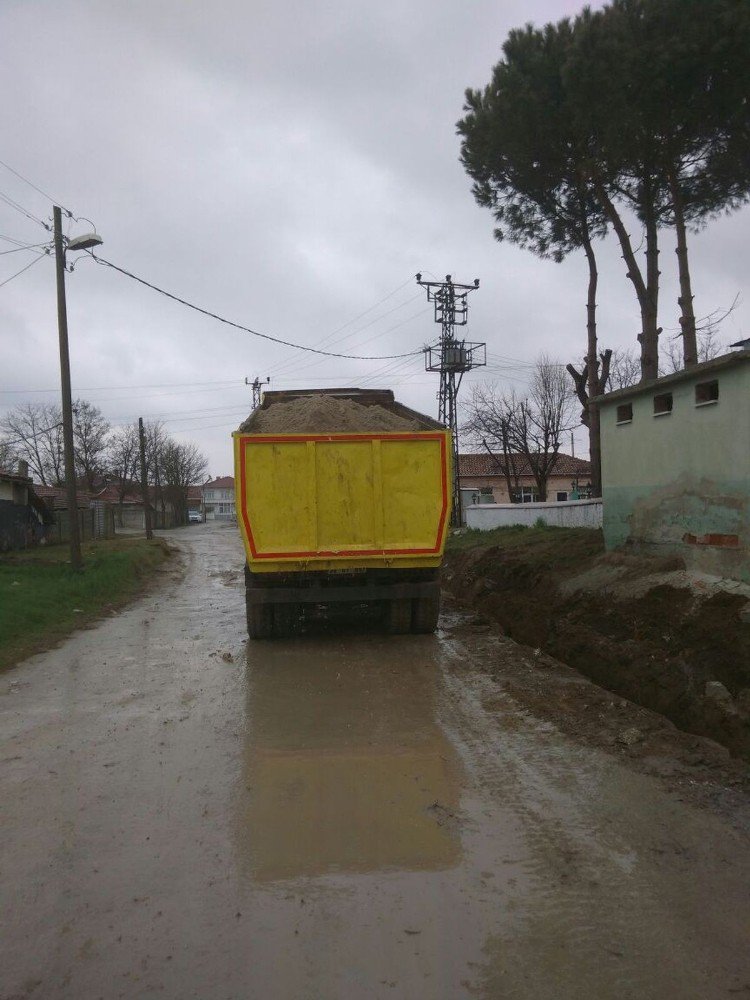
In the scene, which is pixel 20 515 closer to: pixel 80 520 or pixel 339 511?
pixel 80 520

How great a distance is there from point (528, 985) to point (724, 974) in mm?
749

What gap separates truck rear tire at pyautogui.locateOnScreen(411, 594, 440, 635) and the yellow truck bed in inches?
25.9

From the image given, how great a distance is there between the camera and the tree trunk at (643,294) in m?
16.3

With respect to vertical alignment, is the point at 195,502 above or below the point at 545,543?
above

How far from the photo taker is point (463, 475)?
52188mm

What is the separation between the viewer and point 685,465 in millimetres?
8797

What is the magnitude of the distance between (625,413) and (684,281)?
668cm

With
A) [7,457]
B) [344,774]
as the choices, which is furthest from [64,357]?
[7,457]

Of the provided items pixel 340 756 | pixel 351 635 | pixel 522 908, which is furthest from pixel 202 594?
pixel 522 908

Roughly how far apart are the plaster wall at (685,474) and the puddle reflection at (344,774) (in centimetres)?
319

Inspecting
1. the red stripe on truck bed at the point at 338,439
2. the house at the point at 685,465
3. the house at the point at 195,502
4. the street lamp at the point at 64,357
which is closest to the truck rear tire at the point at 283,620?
the red stripe on truck bed at the point at 338,439

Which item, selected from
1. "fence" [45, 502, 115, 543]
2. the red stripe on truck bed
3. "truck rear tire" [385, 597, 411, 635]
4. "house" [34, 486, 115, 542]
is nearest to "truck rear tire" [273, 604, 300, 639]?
the red stripe on truck bed

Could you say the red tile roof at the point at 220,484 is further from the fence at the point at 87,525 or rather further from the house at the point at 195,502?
the fence at the point at 87,525

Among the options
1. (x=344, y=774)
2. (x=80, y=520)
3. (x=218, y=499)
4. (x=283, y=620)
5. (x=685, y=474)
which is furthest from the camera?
(x=218, y=499)
